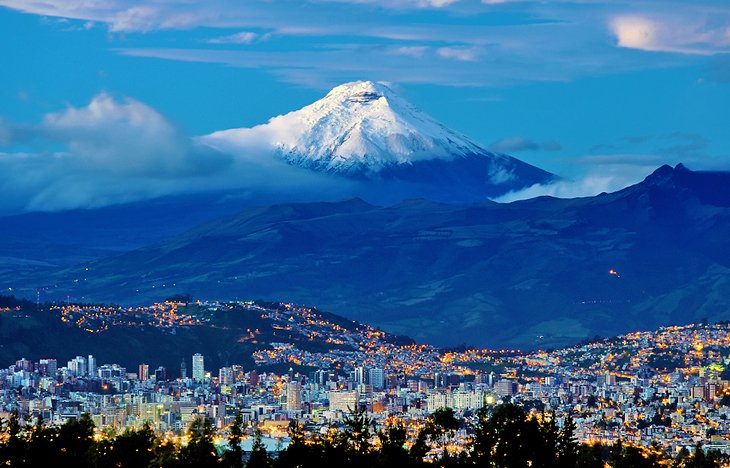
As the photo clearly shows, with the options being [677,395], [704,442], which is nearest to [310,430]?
[704,442]

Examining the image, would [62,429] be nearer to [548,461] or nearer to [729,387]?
[548,461]

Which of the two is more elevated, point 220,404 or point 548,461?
point 220,404

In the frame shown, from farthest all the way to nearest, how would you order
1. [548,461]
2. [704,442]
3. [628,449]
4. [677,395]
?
[677,395] → [704,442] → [628,449] → [548,461]

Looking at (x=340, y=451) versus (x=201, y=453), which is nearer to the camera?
(x=201, y=453)

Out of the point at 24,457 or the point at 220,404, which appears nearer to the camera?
the point at 24,457

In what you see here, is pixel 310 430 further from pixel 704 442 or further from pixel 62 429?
pixel 62 429

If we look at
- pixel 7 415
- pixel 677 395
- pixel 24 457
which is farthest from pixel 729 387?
pixel 24 457

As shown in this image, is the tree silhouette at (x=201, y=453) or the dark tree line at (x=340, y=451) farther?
the dark tree line at (x=340, y=451)

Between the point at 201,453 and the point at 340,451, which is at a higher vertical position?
the point at 201,453

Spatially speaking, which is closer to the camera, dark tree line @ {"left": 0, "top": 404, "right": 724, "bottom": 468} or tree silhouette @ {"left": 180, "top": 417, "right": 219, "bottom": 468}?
tree silhouette @ {"left": 180, "top": 417, "right": 219, "bottom": 468}

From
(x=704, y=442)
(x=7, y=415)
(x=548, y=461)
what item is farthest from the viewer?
(x=7, y=415)
